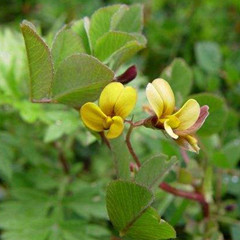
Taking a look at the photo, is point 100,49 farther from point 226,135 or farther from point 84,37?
point 226,135

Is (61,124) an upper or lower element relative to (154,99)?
lower

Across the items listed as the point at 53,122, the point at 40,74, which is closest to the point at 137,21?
the point at 40,74

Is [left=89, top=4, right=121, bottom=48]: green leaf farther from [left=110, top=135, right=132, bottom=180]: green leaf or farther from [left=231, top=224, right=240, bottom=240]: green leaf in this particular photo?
[left=231, top=224, right=240, bottom=240]: green leaf

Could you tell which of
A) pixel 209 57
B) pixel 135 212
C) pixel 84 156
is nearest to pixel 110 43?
pixel 135 212

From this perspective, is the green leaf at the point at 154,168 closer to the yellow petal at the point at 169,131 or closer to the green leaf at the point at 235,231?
the yellow petal at the point at 169,131

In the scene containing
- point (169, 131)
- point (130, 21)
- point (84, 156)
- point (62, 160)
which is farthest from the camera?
point (84, 156)

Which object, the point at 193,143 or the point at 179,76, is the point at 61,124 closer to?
the point at 179,76

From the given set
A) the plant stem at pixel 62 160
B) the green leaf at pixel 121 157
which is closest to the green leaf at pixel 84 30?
the green leaf at pixel 121 157
